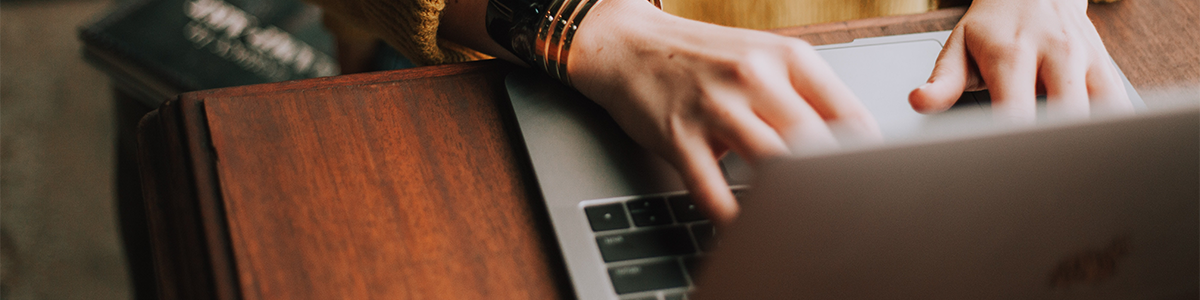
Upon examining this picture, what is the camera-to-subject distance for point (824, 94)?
1.15ft

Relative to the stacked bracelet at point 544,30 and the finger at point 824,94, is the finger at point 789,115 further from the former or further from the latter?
the stacked bracelet at point 544,30

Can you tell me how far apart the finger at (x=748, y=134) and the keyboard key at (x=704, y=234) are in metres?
0.04

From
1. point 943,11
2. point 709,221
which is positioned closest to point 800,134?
point 709,221

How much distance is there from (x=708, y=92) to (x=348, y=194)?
0.18m

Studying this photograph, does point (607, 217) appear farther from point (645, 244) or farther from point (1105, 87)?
point (1105, 87)

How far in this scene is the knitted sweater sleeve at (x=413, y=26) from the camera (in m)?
0.45

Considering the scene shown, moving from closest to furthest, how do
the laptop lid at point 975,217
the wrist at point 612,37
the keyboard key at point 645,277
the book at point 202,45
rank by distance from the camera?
the laptop lid at point 975,217 → the keyboard key at point 645,277 → the wrist at point 612,37 → the book at point 202,45

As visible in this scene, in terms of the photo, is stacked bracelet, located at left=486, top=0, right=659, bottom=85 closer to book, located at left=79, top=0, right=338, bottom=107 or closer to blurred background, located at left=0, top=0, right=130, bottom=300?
book, located at left=79, top=0, right=338, bottom=107

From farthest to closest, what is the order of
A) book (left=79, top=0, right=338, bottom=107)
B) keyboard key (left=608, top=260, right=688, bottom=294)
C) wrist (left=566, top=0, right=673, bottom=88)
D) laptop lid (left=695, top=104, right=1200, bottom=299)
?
book (left=79, top=0, right=338, bottom=107), wrist (left=566, top=0, right=673, bottom=88), keyboard key (left=608, top=260, right=688, bottom=294), laptop lid (left=695, top=104, right=1200, bottom=299)

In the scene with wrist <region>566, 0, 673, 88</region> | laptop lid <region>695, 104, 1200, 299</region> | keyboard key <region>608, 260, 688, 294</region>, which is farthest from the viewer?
wrist <region>566, 0, 673, 88</region>

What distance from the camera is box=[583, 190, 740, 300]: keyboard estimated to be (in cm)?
30

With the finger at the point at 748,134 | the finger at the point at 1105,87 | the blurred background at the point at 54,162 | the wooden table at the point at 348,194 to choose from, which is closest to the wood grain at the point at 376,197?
the wooden table at the point at 348,194

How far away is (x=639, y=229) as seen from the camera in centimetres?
33

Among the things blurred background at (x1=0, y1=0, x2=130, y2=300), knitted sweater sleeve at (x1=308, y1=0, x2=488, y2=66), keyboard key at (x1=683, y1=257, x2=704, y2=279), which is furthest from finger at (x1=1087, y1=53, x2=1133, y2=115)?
blurred background at (x1=0, y1=0, x2=130, y2=300)
